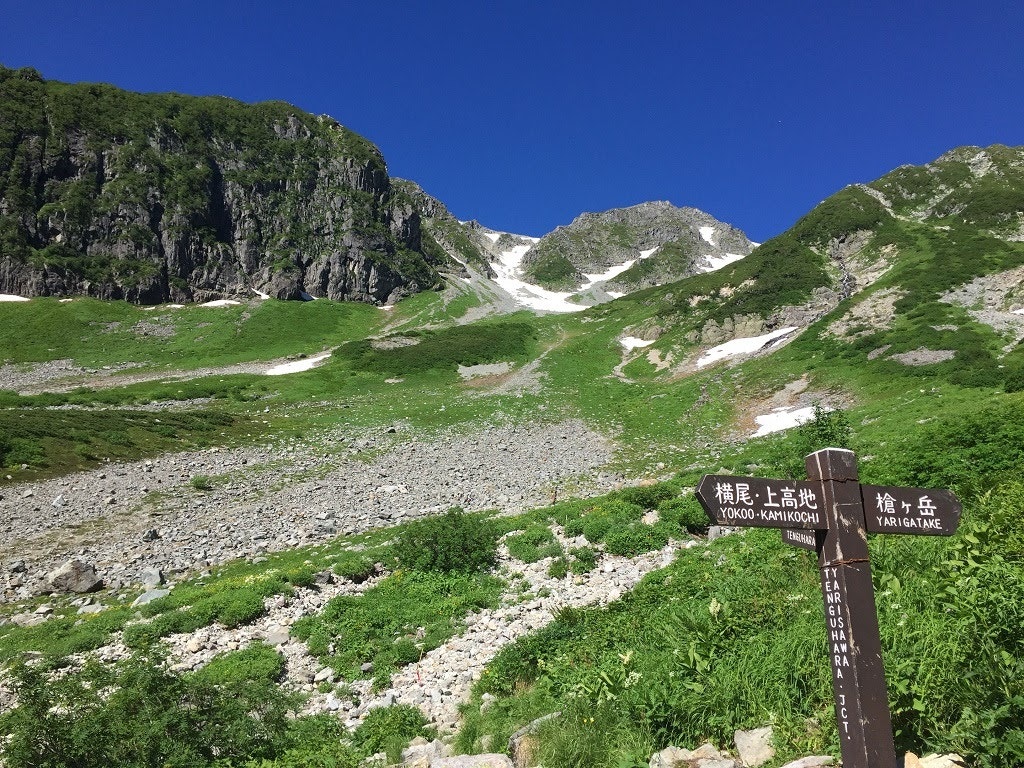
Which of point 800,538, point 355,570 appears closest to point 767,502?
point 800,538

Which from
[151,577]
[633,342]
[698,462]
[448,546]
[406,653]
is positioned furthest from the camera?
[633,342]

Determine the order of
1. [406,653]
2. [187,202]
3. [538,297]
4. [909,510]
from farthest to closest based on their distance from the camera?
1. [538,297]
2. [187,202]
3. [406,653]
4. [909,510]

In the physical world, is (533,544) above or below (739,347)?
below

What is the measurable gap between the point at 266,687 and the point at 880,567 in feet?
30.9

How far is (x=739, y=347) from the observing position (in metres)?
56.9

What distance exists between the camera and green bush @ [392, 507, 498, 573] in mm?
14988

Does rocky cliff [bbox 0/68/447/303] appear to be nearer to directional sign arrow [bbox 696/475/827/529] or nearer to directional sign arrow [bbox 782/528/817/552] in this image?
directional sign arrow [bbox 696/475/827/529]

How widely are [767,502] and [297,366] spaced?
7863cm

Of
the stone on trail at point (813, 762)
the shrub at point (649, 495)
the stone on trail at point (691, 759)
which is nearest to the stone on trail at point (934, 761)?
the stone on trail at point (813, 762)

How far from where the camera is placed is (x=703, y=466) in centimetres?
2455

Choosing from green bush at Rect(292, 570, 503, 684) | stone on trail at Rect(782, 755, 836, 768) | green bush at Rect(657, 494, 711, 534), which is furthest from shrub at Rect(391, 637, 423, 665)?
green bush at Rect(657, 494, 711, 534)

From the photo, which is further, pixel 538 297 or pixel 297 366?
pixel 538 297

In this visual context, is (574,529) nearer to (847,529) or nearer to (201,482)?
(847,529)

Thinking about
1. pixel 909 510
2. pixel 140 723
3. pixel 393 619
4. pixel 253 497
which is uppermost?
pixel 909 510
